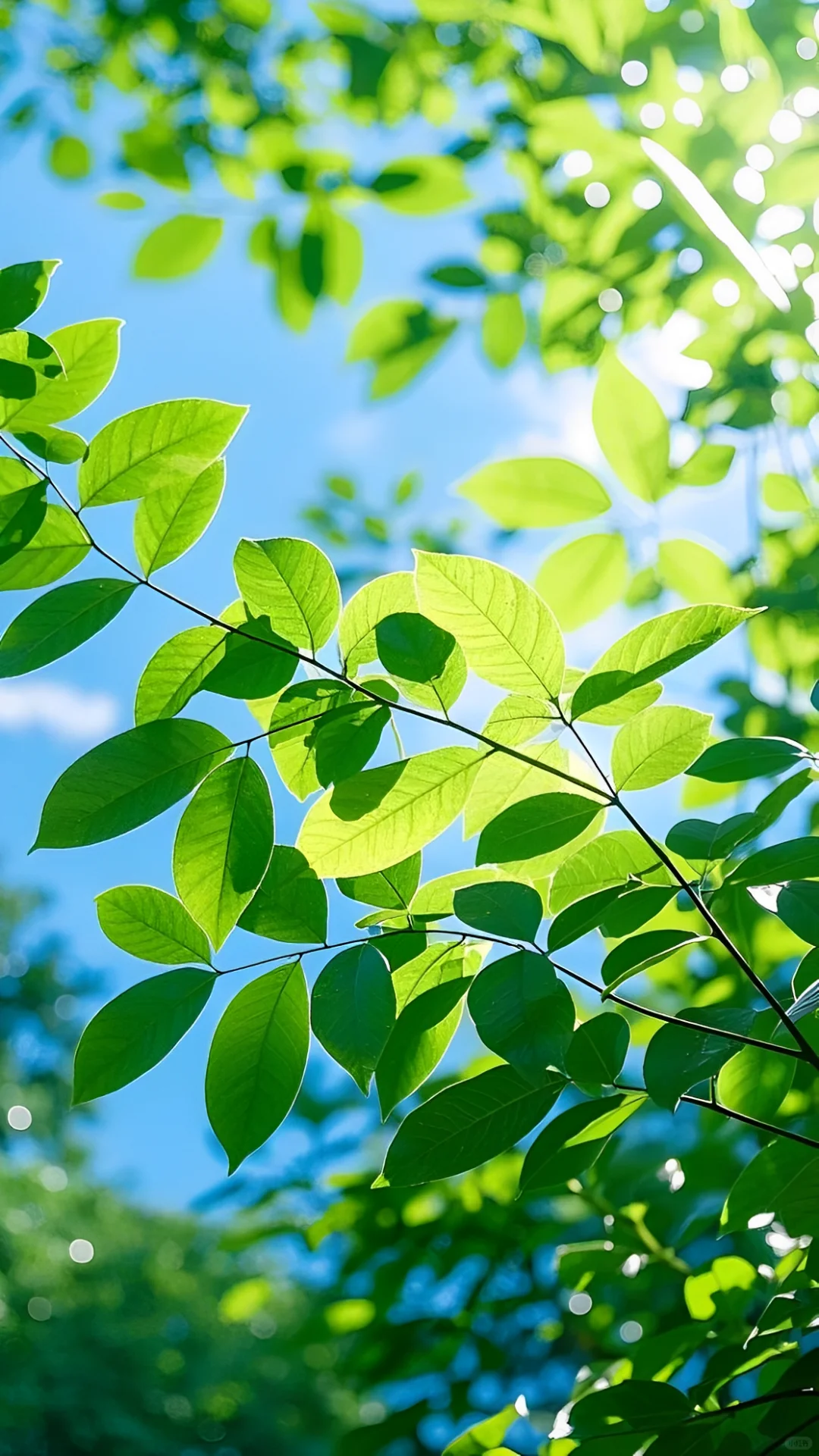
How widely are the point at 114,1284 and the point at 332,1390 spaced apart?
2670mm

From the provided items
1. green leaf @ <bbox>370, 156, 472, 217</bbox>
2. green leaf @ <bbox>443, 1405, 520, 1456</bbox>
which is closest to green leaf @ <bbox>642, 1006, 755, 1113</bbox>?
green leaf @ <bbox>443, 1405, 520, 1456</bbox>

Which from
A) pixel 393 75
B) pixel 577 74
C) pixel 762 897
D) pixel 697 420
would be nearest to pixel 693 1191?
pixel 762 897

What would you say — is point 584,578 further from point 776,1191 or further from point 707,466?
point 776,1191

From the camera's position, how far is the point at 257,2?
5.02 feet

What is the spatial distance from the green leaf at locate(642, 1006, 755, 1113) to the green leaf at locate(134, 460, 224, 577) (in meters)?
0.34

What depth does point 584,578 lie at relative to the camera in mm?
922

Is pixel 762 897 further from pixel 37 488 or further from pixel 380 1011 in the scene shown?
pixel 37 488

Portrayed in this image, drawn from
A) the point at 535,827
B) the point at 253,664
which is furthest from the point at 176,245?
the point at 535,827

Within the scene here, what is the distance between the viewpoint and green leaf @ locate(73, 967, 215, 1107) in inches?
19.7

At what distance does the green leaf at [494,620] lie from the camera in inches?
19.5

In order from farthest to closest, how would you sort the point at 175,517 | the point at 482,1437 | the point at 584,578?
the point at 584,578 < the point at 482,1437 < the point at 175,517

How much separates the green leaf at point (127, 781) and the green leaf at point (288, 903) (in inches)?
2.3

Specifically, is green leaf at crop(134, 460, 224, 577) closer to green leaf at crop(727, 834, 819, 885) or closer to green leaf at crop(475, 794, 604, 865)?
green leaf at crop(475, 794, 604, 865)

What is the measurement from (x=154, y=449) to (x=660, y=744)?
0.30 m
